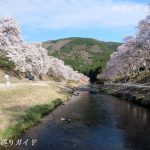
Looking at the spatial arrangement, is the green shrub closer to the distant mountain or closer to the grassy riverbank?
the distant mountain

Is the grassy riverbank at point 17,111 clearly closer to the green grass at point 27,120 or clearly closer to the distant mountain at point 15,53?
the green grass at point 27,120

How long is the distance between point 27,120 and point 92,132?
7.70 m

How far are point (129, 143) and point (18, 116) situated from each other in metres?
13.4

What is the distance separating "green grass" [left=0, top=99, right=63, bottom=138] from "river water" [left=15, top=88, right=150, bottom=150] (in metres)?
0.81

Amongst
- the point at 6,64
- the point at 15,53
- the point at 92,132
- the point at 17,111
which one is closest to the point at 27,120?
the point at 17,111

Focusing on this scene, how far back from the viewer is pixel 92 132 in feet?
123

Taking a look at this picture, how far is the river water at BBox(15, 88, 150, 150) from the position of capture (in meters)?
31.3

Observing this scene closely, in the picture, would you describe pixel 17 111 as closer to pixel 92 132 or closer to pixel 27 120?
pixel 27 120

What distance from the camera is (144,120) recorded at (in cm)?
4609

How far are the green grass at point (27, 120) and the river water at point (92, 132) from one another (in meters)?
0.81

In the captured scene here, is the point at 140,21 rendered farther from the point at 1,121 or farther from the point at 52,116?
the point at 1,121

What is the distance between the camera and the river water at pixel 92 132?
1233 inches

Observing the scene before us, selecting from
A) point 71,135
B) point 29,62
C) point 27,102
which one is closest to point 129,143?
point 71,135

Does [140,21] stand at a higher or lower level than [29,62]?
higher
